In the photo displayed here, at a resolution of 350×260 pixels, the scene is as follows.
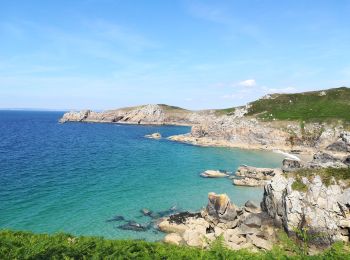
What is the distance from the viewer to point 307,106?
13850 centimetres

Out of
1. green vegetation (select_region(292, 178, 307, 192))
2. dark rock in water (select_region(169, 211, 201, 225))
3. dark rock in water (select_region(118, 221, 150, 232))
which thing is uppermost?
green vegetation (select_region(292, 178, 307, 192))

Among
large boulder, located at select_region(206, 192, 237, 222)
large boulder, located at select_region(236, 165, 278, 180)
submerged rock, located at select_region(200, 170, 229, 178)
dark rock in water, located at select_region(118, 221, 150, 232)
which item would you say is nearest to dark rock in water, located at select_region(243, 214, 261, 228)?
large boulder, located at select_region(206, 192, 237, 222)

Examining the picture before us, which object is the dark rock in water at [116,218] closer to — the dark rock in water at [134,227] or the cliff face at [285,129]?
the dark rock in water at [134,227]

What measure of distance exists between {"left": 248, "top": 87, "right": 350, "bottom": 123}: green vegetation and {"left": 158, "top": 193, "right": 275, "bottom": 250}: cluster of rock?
85.6m

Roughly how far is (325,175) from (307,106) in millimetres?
108088

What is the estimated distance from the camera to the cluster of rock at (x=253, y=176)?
196 ft

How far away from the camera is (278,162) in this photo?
82375mm

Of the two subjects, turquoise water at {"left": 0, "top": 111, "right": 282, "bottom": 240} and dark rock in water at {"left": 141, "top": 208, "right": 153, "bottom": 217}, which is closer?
turquoise water at {"left": 0, "top": 111, "right": 282, "bottom": 240}

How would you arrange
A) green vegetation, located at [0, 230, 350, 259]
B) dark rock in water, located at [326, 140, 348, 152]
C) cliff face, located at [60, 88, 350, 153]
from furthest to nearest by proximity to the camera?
cliff face, located at [60, 88, 350, 153]
dark rock in water, located at [326, 140, 348, 152]
green vegetation, located at [0, 230, 350, 259]

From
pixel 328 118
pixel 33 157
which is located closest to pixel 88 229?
pixel 33 157

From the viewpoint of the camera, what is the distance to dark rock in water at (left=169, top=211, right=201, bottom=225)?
1570 inches

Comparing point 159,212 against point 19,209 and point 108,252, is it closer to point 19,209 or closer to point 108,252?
point 19,209

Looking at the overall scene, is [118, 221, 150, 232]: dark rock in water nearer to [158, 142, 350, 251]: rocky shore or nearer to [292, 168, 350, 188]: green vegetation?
[158, 142, 350, 251]: rocky shore

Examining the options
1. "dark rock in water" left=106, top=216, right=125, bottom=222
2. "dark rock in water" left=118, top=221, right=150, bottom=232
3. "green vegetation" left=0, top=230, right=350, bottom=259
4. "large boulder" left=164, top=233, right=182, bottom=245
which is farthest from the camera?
"dark rock in water" left=106, top=216, right=125, bottom=222
